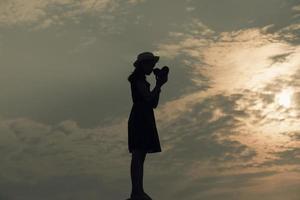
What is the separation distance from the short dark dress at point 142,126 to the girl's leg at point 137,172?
0.21m

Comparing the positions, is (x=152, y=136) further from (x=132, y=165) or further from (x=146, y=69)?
(x=146, y=69)

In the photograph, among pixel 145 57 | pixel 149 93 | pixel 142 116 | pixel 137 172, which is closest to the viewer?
pixel 137 172

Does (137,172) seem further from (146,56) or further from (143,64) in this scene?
(146,56)

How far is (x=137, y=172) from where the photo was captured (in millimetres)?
11109

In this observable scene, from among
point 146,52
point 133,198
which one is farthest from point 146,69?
point 133,198

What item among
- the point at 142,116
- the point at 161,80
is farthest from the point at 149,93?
the point at 142,116

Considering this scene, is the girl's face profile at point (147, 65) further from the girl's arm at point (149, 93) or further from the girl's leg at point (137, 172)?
the girl's leg at point (137, 172)

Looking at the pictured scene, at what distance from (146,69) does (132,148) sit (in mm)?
1848

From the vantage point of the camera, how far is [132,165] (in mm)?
11195

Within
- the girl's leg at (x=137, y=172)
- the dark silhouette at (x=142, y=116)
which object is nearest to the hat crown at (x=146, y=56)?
the dark silhouette at (x=142, y=116)

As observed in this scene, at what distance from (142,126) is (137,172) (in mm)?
1105

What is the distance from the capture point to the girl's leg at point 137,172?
11.1m

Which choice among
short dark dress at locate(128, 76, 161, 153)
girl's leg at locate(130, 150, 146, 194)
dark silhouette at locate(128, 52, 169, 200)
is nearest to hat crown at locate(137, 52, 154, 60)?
dark silhouette at locate(128, 52, 169, 200)

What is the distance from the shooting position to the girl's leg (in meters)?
11.1
